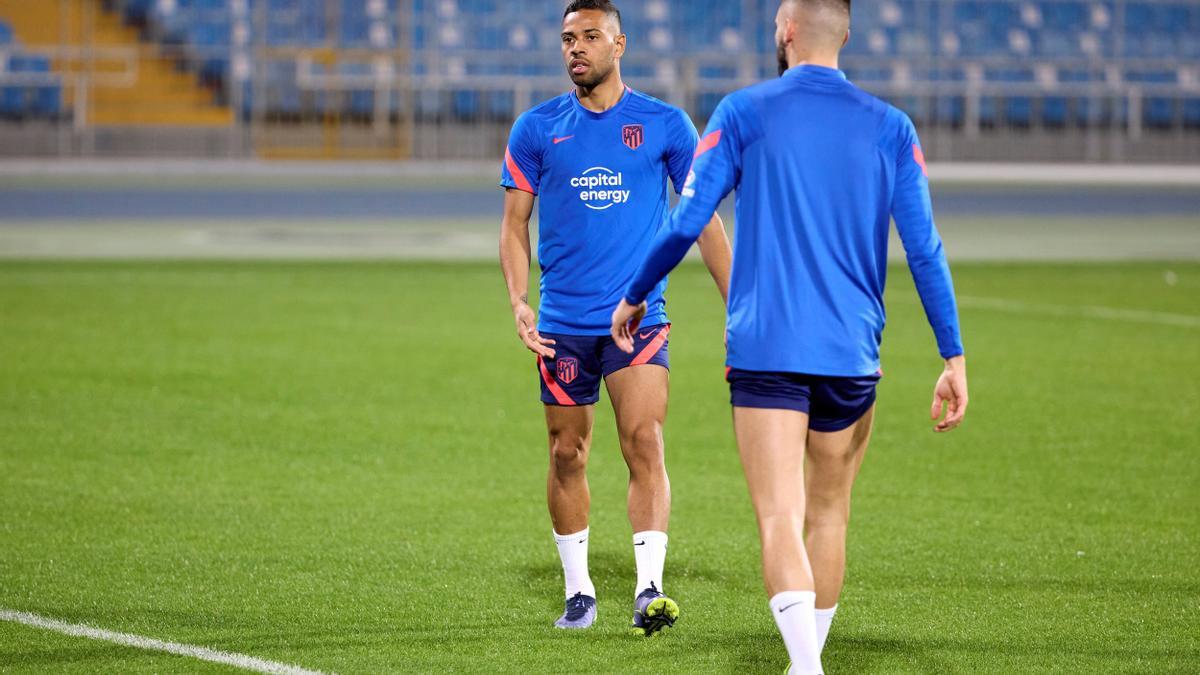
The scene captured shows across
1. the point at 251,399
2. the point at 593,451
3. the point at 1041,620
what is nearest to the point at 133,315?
the point at 251,399


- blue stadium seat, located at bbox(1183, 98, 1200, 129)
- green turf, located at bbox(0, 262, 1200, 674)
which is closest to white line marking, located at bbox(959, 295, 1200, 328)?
green turf, located at bbox(0, 262, 1200, 674)

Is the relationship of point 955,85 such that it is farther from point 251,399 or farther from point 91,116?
point 251,399

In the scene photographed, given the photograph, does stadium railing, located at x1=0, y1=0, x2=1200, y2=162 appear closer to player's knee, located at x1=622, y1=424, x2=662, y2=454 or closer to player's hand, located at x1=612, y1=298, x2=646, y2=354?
player's knee, located at x1=622, y1=424, x2=662, y2=454

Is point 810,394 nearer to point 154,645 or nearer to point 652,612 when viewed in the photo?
point 652,612

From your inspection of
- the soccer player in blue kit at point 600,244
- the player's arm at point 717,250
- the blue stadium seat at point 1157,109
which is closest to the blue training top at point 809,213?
the player's arm at point 717,250

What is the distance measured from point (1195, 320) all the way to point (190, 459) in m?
9.36

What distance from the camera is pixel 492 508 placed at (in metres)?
6.93

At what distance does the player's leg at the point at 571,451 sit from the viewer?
199 inches

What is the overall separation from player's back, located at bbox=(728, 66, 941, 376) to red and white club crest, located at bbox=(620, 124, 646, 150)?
114 cm

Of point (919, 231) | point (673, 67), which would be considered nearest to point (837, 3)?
→ point (919, 231)

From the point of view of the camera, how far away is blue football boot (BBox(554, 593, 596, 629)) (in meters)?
5.10

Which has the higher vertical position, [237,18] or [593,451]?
[237,18]

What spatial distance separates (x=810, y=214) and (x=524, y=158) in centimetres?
147

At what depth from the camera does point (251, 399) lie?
9617 mm
